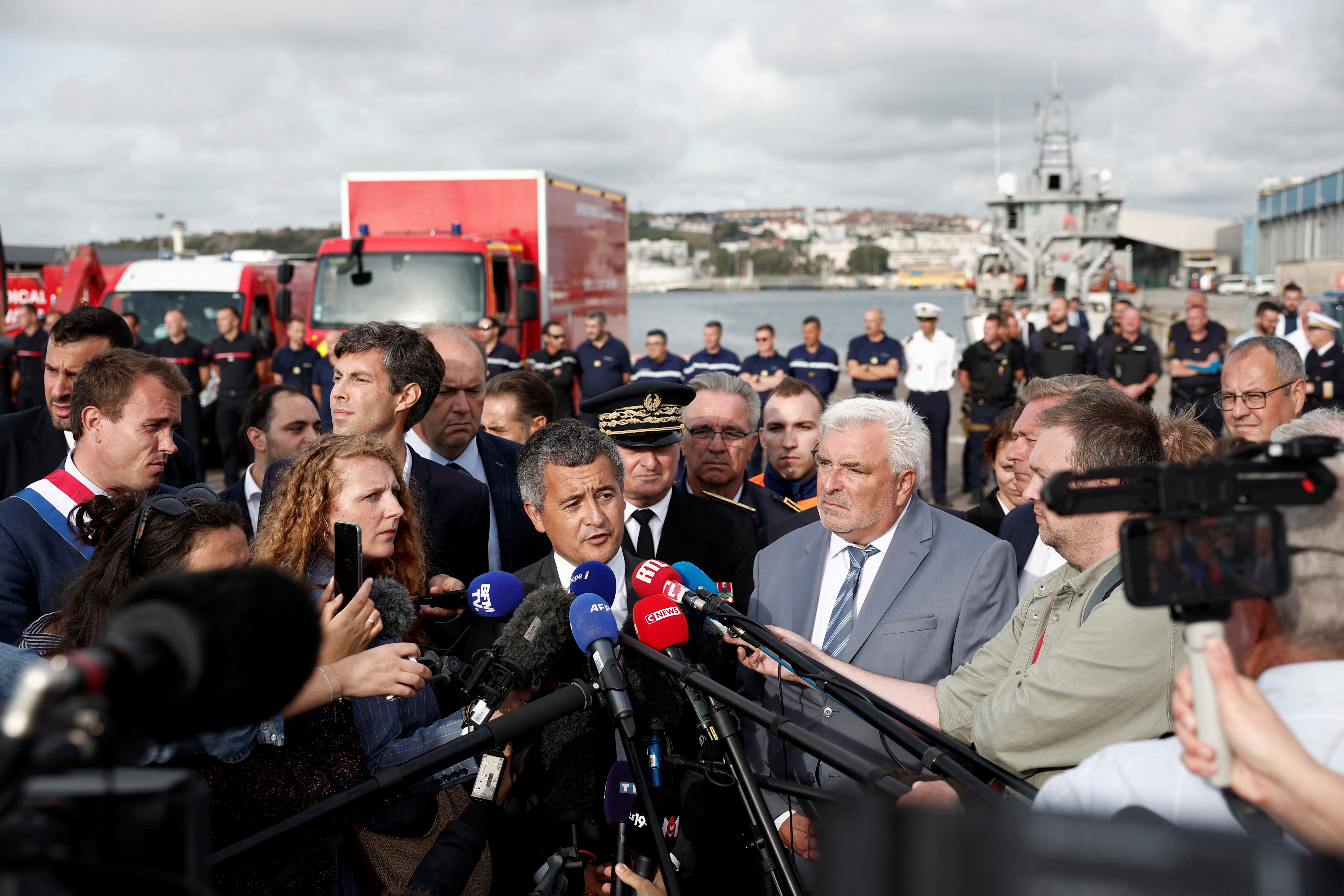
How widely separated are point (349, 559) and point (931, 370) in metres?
10.0

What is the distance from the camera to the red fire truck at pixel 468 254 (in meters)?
11.1

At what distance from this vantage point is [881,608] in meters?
3.04

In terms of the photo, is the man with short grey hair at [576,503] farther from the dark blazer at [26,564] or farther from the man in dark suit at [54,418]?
the man in dark suit at [54,418]

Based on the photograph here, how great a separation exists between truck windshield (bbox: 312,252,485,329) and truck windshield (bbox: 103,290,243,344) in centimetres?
400

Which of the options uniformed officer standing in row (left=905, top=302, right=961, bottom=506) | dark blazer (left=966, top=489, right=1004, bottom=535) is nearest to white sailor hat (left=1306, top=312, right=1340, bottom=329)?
uniformed officer standing in row (left=905, top=302, right=961, bottom=506)

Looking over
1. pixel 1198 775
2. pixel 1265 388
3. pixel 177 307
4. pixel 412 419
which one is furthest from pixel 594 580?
pixel 177 307

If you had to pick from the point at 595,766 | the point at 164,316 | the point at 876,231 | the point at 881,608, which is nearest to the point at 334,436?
the point at 595,766

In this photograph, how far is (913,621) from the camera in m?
2.99

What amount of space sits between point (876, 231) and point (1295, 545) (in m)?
174

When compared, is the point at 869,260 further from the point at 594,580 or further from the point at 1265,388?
the point at 594,580

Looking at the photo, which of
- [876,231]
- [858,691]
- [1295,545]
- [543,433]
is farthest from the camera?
[876,231]

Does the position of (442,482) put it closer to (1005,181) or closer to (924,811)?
(924,811)

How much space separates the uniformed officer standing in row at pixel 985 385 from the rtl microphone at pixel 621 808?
8.80 m

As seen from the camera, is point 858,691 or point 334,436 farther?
point 334,436
